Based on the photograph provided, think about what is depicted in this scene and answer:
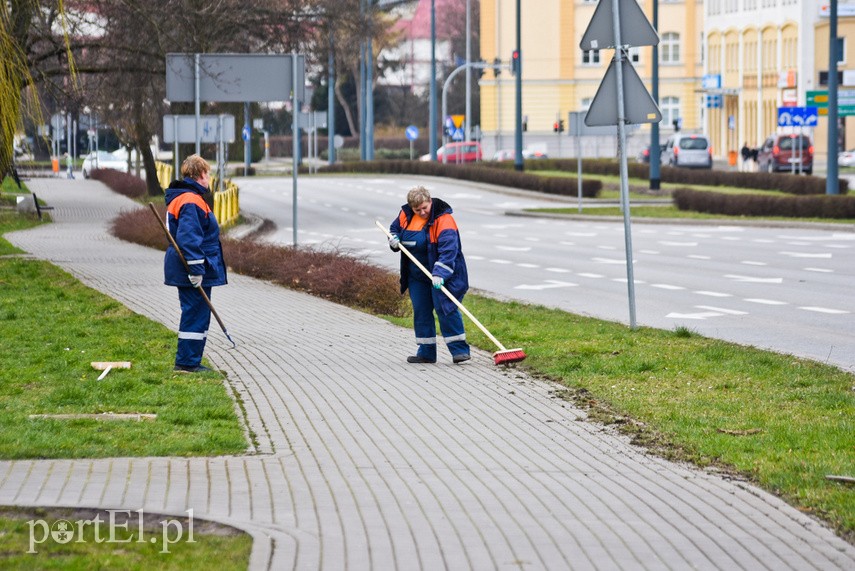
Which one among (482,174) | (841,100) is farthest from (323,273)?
(482,174)

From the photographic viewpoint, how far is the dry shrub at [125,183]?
1873 inches

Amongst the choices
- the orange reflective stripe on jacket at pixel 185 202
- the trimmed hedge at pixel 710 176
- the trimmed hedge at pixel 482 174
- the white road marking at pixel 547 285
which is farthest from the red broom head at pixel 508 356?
the trimmed hedge at pixel 482 174

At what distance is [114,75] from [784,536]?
73.0 feet

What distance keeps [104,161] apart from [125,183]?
80.7 ft

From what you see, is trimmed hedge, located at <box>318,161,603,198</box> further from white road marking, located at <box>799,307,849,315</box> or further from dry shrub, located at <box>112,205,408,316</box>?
white road marking, located at <box>799,307,849,315</box>

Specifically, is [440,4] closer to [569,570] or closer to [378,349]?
[378,349]

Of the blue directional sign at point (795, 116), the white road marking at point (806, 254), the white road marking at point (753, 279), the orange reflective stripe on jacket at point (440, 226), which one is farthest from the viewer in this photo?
the blue directional sign at point (795, 116)

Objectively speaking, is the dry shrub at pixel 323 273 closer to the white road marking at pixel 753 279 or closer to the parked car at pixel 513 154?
the white road marking at pixel 753 279

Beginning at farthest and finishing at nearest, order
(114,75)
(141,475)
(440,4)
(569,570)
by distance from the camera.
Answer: (440,4)
(114,75)
(141,475)
(569,570)

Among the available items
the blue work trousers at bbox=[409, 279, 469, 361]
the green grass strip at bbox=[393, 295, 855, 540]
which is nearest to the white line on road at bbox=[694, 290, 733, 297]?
the green grass strip at bbox=[393, 295, 855, 540]

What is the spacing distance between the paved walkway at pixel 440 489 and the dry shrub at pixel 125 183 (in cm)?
3761

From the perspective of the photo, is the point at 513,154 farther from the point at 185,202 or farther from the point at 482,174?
the point at 185,202

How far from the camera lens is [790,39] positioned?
79.5m

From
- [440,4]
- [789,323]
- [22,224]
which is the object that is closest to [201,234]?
[789,323]
